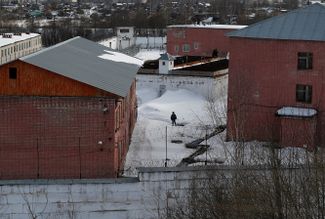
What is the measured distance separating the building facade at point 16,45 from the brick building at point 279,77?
26.2 meters

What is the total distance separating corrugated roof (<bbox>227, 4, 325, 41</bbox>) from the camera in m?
22.9

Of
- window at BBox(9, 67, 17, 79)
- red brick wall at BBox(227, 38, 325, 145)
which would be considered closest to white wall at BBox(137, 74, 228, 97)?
red brick wall at BBox(227, 38, 325, 145)

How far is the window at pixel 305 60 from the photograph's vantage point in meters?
22.9

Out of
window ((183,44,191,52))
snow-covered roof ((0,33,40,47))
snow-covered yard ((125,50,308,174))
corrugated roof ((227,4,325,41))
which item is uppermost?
corrugated roof ((227,4,325,41))

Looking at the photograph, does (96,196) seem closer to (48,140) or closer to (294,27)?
(48,140)

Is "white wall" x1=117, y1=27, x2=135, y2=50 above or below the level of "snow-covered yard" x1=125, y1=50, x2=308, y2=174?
above

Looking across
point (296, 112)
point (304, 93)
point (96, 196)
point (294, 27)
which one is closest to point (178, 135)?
point (296, 112)

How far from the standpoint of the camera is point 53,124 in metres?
17.8

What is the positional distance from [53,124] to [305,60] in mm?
9948

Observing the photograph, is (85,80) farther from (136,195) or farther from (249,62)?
(249,62)

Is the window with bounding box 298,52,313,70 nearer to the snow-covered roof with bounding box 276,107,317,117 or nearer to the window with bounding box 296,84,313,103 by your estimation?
the window with bounding box 296,84,313,103

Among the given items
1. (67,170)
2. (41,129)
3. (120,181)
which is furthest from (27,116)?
(120,181)

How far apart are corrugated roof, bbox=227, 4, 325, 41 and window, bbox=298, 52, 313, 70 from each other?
0.58 metres

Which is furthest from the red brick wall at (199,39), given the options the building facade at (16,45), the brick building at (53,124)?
the brick building at (53,124)
